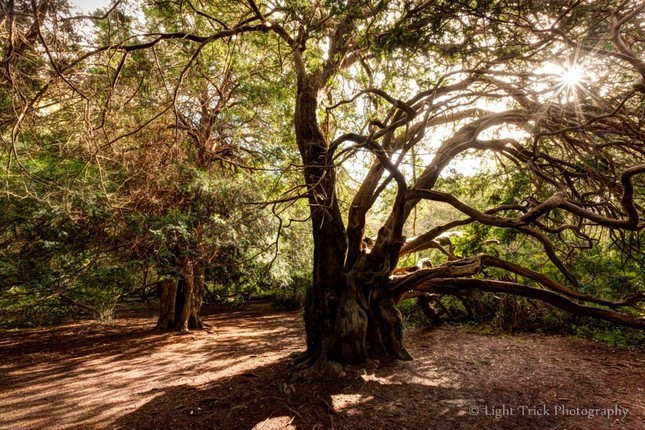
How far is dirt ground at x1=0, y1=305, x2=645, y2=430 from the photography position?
3896 mm

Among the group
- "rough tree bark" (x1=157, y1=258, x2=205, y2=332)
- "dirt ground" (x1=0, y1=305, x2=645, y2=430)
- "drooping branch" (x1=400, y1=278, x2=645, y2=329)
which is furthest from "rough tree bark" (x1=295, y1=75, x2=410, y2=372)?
"rough tree bark" (x1=157, y1=258, x2=205, y2=332)

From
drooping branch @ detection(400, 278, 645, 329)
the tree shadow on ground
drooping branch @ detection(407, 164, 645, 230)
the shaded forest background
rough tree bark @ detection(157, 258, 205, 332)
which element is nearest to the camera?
drooping branch @ detection(407, 164, 645, 230)

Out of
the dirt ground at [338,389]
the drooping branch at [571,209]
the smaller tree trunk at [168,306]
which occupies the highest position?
the drooping branch at [571,209]

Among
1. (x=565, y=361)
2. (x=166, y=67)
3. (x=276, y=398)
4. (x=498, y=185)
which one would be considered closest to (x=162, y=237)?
(x=166, y=67)

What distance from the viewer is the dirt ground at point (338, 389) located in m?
3.90

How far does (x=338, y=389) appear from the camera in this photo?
451 centimetres

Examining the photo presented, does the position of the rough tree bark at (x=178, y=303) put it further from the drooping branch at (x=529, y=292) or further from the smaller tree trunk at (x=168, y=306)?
the drooping branch at (x=529, y=292)

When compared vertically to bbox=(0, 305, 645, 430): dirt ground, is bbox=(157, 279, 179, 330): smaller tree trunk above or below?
above

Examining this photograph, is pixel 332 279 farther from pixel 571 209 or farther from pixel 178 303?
pixel 178 303

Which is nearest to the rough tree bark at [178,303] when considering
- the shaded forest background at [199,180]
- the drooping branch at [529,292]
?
the shaded forest background at [199,180]

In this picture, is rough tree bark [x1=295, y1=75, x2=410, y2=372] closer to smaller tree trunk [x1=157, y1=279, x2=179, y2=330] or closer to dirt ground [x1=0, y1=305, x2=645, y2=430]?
dirt ground [x1=0, y1=305, x2=645, y2=430]

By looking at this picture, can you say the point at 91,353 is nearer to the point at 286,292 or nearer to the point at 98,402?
the point at 98,402

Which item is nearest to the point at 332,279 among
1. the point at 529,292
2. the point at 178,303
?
the point at 529,292

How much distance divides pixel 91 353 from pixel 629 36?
12701 millimetres
